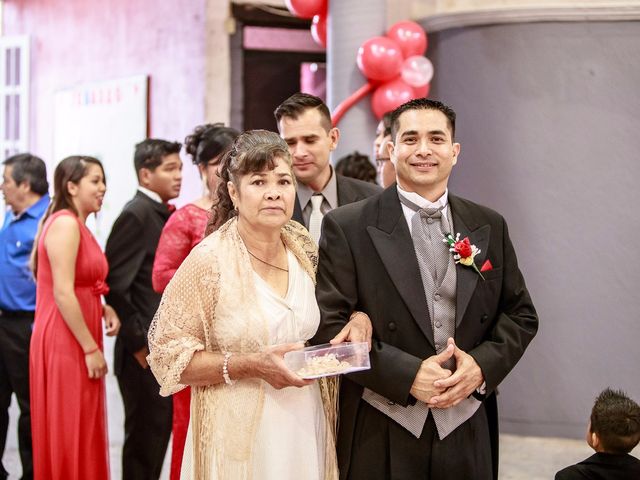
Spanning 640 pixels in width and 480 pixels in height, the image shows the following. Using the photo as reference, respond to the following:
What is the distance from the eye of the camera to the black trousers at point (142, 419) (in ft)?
15.4

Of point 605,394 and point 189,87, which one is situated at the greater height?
point 189,87

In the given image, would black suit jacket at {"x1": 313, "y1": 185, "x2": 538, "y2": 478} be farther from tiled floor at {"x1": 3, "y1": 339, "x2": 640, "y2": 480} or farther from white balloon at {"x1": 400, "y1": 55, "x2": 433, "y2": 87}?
white balloon at {"x1": 400, "y1": 55, "x2": 433, "y2": 87}

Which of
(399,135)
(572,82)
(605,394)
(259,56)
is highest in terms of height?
(259,56)

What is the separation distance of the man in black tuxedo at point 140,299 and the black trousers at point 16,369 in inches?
26.4

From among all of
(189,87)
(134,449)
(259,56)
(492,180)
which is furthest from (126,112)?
(134,449)

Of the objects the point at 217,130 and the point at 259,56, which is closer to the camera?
the point at 217,130

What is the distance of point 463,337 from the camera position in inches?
106

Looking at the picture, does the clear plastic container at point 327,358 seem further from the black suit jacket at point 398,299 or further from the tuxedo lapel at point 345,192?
the tuxedo lapel at point 345,192

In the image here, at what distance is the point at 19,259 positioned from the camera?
5324 mm

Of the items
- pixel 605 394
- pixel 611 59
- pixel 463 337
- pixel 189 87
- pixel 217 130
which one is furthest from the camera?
pixel 189 87

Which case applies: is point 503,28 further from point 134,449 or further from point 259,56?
point 134,449

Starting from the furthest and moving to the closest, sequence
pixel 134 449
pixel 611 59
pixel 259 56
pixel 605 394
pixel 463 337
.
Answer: pixel 259 56, pixel 611 59, pixel 134 449, pixel 605 394, pixel 463 337

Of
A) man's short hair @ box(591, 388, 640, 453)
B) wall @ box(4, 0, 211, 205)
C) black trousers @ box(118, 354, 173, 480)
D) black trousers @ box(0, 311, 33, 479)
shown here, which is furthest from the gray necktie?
wall @ box(4, 0, 211, 205)

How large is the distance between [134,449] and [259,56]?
14.1ft
